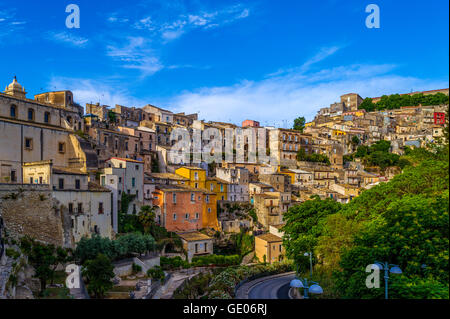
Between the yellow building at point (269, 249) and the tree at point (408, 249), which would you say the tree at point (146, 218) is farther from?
the tree at point (408, 249)

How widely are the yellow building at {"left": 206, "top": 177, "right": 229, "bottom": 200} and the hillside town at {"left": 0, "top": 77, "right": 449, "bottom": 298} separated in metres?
0.13

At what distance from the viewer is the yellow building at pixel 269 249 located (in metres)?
40.3

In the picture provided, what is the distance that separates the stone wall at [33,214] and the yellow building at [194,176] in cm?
1957

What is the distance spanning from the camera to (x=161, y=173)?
1788 inches

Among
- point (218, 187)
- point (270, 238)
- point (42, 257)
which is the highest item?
point (218, 187)

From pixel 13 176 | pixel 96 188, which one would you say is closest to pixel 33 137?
pixel 13 176

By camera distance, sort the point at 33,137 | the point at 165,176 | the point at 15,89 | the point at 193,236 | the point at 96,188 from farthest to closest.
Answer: the point at 165,176 < the point at 15,89 < the point at 193,236 < the point at 33,137 < the point at 96,188

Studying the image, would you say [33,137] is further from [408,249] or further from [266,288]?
[408,249]

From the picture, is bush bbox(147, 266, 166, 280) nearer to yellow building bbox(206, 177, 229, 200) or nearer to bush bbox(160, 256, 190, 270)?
bush bbox(160, 256, 190, 270)

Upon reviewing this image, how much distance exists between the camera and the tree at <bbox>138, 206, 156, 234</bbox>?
112 ft

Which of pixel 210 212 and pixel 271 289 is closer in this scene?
pixel 271 289


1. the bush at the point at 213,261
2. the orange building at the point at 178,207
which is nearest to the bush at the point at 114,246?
the bush at the point at 213,261

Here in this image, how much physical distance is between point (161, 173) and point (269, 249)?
51.6ft

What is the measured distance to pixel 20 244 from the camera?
2205cm
